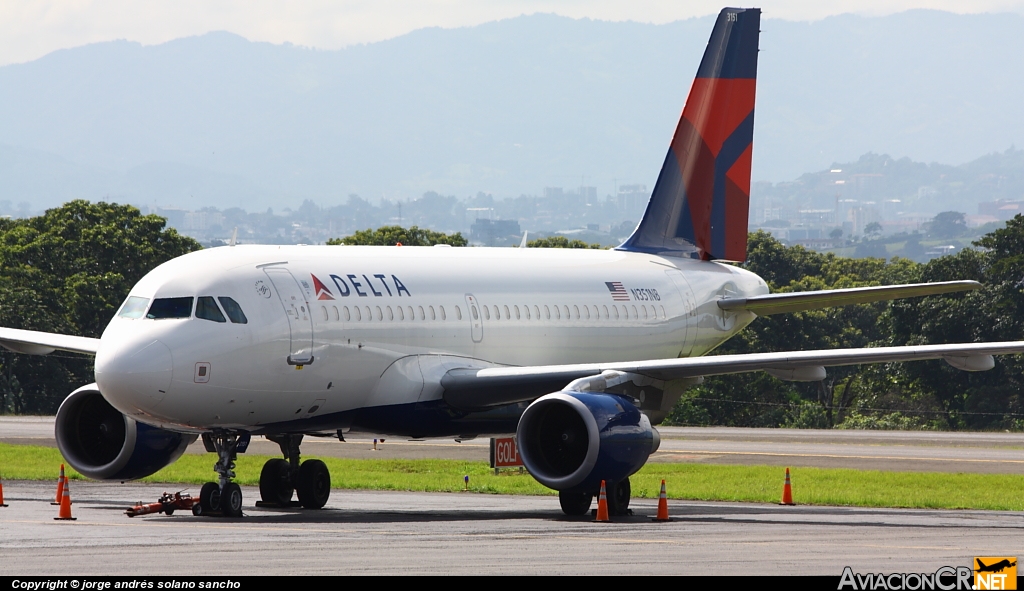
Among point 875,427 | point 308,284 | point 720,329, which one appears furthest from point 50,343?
point 875,427

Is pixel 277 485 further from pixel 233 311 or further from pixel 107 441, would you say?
pixel 233 311

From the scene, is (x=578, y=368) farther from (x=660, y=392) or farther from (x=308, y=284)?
(x=308, y=284)

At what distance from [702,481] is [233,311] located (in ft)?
50.2

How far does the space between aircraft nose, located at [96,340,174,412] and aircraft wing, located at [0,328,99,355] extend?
5.34m

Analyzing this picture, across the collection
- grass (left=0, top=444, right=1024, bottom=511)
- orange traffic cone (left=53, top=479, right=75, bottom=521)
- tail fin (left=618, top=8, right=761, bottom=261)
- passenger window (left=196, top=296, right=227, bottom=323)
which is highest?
tail fin (left=618, top=8, right=761, bottom=261)

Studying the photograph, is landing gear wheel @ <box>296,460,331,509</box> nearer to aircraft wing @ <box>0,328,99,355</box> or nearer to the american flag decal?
aircraft wing @ <box>0,328,99,355</box>

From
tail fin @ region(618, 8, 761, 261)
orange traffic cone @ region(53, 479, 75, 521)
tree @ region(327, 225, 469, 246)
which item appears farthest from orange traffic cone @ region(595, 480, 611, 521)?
tree @ region(327, 225, 469, 246)

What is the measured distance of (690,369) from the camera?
79.0 feet

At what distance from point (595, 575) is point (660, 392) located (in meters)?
11.0

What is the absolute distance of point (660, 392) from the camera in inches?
994

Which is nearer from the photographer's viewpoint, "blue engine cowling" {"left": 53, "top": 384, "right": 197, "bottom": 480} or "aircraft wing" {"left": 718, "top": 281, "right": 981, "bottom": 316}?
"blue engine cowling" {"left": 53, "top": 384, "right": 197, "bottom": 480}

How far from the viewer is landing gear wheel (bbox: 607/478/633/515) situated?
77.6ft

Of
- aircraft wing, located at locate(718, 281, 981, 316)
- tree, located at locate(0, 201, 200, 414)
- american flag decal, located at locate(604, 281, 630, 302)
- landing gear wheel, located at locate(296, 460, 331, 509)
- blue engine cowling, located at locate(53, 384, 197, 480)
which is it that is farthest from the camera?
tree, located at locate(0, 201, 200, 414)

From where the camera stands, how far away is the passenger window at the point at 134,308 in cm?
2166
